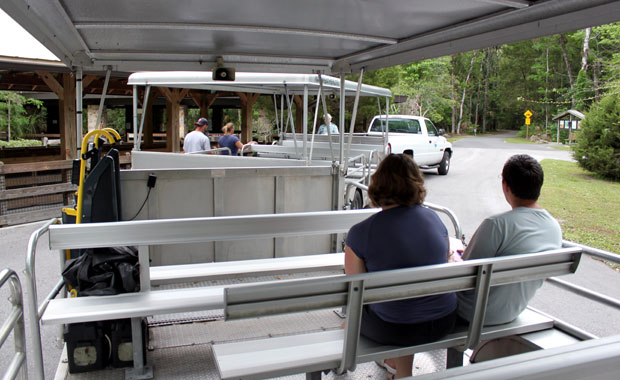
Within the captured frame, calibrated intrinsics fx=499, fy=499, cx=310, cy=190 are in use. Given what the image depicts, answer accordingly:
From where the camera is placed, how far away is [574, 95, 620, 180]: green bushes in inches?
749

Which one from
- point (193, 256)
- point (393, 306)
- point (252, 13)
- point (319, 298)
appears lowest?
point (193, 256)

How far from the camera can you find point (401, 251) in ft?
8.30

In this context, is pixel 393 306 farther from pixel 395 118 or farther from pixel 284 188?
pixel 395 118

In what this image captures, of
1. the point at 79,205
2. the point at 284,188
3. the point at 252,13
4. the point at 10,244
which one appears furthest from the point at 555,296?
the point at 10,244

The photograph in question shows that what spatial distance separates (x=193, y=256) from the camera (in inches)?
236

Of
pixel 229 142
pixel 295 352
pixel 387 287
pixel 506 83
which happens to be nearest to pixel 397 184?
pixel 387 287

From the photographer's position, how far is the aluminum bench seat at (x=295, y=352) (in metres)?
2.36

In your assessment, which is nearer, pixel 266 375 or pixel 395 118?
pixel 266 375

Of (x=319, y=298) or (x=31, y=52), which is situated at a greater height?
(x=31, y=52)

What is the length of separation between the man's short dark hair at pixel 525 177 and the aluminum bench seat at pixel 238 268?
2.01 meters

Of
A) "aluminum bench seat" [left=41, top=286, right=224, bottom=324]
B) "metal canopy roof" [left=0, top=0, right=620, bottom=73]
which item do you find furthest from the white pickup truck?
"aluminum bench seat" [left=41, top=286, right=224, bottom=324]

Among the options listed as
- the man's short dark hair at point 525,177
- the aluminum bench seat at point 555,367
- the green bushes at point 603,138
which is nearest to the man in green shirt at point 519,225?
the man's short dark hair at point 525,177

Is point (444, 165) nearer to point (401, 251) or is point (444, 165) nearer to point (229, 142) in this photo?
point (229, 142)

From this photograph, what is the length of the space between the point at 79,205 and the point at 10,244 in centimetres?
492
